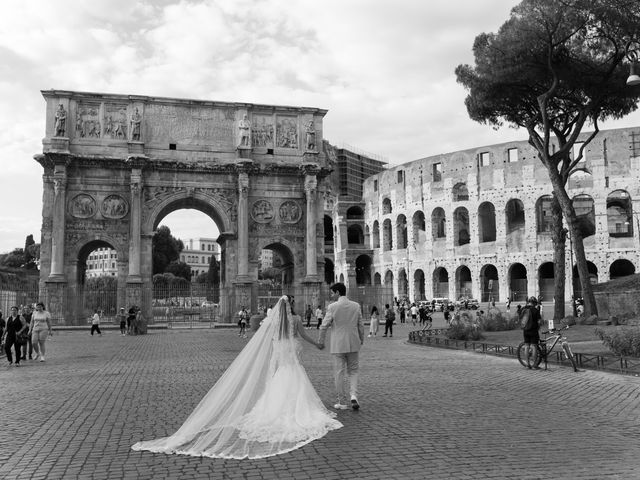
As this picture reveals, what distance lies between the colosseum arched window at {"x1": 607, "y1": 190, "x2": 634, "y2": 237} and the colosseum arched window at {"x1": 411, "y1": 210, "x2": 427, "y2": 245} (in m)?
15.3

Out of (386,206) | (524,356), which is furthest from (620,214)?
(524,356)

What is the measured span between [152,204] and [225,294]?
18.7 ft

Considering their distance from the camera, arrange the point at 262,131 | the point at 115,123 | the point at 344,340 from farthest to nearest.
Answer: the point at 262,131, the point at 115,123, the point at 344,340

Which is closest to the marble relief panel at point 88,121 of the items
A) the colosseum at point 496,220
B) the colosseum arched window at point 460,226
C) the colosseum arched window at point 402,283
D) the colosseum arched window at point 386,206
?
the colosseum at point 496,220

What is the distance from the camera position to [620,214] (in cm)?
4925

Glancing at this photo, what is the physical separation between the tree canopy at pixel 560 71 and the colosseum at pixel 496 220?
19568 mm

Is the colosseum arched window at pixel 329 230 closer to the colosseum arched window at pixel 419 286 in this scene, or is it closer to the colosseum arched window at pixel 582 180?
the colosseum arched window at pixel 419 286

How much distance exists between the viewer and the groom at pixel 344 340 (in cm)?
718

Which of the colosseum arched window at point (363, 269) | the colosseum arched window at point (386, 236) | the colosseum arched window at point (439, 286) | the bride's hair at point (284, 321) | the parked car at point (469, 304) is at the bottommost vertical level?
the parked car at point (469, 304)

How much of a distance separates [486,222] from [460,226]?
2.52m

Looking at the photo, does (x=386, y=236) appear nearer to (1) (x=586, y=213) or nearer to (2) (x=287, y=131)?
(1) (x=586, y=213)

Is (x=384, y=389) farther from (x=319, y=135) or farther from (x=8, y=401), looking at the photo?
(x=319, y=135)

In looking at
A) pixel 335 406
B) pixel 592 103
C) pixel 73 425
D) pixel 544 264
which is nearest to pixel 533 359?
pixel 335 406

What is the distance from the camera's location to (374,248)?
59531mm
